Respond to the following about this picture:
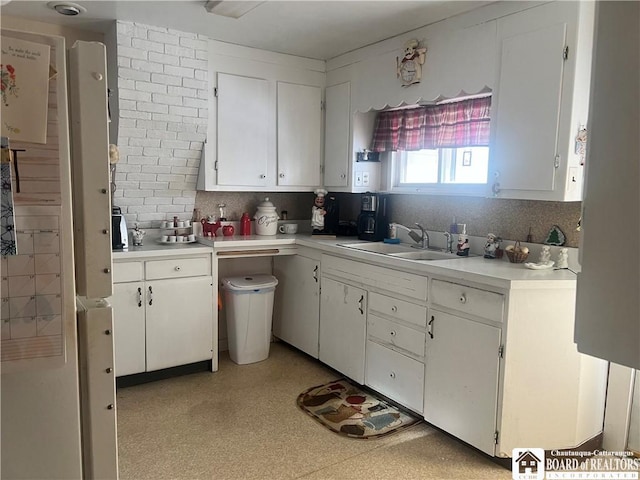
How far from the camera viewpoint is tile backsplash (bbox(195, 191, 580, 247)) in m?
2.81

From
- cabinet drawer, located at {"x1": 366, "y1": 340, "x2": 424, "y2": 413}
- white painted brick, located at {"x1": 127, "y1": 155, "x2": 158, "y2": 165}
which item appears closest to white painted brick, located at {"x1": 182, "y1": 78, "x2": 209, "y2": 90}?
white painted brick, located at {"x1": 127, "y1": 155, "x2": 158, "y2": 165}

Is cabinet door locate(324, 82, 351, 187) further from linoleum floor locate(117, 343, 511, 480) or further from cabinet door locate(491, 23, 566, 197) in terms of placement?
linoleum floor locate(117, 343, 511, 480)

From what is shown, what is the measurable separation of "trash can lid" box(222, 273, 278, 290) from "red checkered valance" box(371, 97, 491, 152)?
1.31m

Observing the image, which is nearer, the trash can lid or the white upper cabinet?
the white upper cabinet

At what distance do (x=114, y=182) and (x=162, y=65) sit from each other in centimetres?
87

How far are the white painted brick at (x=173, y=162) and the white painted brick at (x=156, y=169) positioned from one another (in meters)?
0.03

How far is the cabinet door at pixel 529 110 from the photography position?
8.13ft

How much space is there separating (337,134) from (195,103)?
1.14 meters

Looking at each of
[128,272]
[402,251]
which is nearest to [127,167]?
[128,272]

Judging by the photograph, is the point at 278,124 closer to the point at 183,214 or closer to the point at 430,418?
the point at 183,214

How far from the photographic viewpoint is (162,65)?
3373mm

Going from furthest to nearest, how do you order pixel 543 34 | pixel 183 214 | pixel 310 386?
pixel 183 214
pixel 310 386
pixel 543 34

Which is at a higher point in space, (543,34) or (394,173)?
(543,34)

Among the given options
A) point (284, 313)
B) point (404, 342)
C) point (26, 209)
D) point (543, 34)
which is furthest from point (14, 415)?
point (284, 313)
